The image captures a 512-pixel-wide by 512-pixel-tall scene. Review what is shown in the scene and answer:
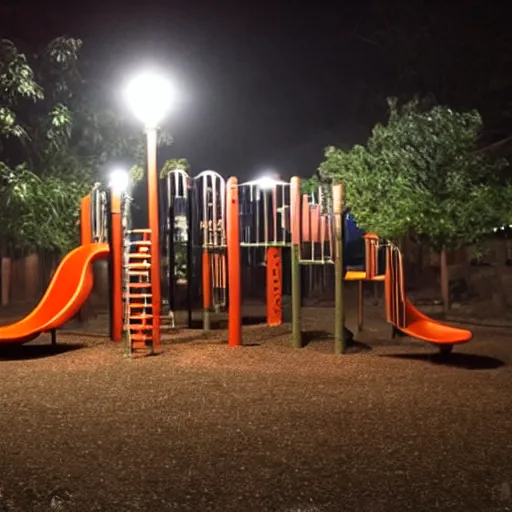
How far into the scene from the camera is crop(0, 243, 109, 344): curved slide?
11.6 m

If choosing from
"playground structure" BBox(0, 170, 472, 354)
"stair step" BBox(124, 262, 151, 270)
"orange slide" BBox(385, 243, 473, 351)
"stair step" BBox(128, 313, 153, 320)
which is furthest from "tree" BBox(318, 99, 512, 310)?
"stair step" BBox(128, 313, 153, 320)

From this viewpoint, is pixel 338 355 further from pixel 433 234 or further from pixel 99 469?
pixel 433 234

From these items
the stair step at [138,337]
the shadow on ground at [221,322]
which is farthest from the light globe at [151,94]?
the shadow on ground at [221,322]

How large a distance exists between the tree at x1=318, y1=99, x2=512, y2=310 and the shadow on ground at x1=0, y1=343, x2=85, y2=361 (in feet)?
25.9

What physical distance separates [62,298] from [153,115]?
3374mm

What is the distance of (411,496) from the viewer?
15.7 feet

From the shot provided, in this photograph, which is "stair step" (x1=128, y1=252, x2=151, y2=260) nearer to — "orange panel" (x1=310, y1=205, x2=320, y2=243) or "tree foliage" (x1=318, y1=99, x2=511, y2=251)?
"orange panel" (x1=310, y1=205, x2=320, y2=243)

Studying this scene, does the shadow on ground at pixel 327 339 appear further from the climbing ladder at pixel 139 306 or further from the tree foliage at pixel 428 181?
the tree foliage at pixel 428 181

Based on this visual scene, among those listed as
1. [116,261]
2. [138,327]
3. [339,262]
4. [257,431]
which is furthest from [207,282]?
[257,431]

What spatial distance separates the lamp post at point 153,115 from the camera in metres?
11.2

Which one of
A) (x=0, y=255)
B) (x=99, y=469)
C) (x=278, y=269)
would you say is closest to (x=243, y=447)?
(x=99, y=469)

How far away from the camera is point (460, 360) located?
10516 millimetres

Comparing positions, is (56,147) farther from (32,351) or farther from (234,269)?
(234,269)

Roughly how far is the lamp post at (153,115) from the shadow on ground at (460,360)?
10.9ft
